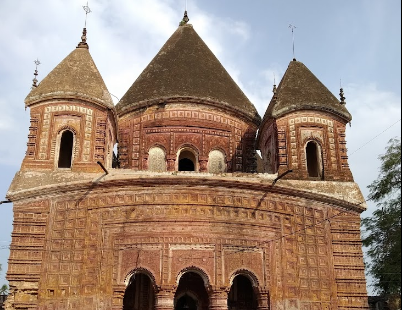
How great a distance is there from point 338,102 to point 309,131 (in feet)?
5.33

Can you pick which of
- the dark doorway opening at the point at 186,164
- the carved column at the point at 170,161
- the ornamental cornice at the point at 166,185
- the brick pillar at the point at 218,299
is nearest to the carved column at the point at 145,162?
the carved column at the point at 170,161

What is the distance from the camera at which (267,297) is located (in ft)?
39.5

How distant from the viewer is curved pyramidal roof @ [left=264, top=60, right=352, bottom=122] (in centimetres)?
1486

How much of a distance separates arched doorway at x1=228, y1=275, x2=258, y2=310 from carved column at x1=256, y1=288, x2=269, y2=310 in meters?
1.46

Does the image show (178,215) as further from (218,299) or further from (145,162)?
(145,162)

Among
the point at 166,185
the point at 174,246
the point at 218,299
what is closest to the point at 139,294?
the point at 174,246

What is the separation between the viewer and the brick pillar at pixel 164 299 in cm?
1152

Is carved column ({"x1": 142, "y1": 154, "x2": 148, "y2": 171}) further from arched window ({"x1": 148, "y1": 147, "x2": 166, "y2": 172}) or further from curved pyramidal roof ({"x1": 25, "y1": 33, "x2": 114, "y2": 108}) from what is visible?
curved pyramidal roof ({"x1": 25, "y1": 33, "x2": 114, "y2": 108})

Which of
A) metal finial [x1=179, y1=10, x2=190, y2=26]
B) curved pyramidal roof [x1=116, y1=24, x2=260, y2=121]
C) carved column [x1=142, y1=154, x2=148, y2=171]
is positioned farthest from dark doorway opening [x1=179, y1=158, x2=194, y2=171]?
metal finial [x1=179, y1=10, x2=190, y2=26]

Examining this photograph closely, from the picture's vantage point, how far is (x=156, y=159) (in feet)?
52.3

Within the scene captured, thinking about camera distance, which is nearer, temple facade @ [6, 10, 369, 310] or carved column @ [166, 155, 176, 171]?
temple facade @ [6, 10, 369, 310]

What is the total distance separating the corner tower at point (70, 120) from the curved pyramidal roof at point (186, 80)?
2.28 meters

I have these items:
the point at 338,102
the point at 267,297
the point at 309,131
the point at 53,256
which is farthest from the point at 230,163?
the point at 53,256

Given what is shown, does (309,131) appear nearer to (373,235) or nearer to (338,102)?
(338,102)
